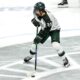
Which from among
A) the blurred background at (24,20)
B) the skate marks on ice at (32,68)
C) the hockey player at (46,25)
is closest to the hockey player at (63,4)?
the blurred background at (24,20)

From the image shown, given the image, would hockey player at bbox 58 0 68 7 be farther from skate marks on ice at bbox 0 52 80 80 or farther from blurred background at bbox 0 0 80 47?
skate marks on ice at bbox 0 52 80 80

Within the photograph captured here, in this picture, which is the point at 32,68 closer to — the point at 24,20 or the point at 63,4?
the point at 24,20

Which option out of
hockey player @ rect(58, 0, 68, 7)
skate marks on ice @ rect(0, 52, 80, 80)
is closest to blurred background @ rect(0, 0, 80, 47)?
hockey player @ rect(58, 0, 68, 7)

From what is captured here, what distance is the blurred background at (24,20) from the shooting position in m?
10.7

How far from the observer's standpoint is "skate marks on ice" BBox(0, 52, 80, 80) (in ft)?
23.0

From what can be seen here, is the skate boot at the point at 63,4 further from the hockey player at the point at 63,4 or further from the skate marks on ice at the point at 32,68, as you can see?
Result: the skate marks on ice at the point at 32,68

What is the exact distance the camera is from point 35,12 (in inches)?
289

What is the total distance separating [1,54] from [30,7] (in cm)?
782

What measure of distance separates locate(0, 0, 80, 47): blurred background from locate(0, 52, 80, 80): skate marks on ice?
190 centimetres

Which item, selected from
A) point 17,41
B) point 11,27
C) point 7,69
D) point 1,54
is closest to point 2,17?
point 11,27

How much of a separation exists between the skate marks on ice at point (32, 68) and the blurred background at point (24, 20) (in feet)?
6.22

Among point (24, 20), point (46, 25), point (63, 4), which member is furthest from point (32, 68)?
point (63, 4)

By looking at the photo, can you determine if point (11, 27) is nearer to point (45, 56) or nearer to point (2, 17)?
point (2, 17)

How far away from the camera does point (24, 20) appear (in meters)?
13.3
